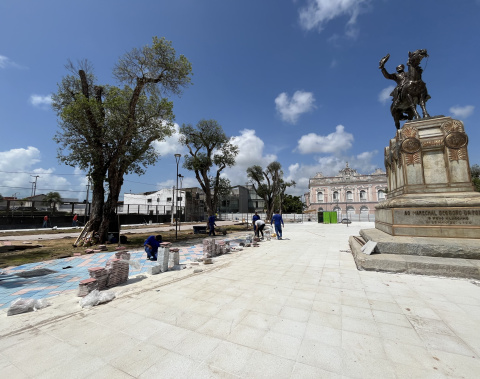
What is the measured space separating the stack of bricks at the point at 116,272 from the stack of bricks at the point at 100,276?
101mm

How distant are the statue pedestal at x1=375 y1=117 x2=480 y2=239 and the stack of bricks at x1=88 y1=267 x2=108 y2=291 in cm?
752

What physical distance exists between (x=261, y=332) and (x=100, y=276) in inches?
143

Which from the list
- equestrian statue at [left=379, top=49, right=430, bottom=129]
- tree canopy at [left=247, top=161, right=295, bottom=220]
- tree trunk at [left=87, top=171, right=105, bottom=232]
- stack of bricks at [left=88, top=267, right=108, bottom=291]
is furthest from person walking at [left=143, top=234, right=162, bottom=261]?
tree canopy at [left=247, top=161, right=295, bottom=220]

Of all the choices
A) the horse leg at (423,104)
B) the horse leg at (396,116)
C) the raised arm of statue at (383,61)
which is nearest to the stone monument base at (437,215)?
the horse leg at (423,104)

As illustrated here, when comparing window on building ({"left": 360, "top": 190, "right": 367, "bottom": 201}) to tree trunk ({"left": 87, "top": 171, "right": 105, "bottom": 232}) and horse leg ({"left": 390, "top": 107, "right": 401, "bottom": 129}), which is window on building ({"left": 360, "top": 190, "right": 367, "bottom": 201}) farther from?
tree trunk ({"left": 87, "top": 171, "right": 105, "bottom": 232})

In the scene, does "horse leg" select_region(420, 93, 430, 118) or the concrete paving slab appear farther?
"horse leg" select_region(420, 93, 430, 118)

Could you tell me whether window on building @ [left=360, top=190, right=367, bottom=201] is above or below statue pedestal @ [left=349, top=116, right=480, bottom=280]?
above

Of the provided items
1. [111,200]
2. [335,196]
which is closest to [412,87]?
[111,200]

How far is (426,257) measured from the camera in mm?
5133

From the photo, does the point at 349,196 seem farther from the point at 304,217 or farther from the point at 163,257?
the point at 163,257

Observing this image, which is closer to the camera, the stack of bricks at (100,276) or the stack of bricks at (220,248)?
the stack of bricks at (100,276)

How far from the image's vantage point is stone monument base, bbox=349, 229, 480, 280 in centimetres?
457

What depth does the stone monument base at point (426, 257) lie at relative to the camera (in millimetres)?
4574

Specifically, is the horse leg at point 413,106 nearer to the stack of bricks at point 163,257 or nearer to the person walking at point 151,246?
the stack of bricks at point 163,257
